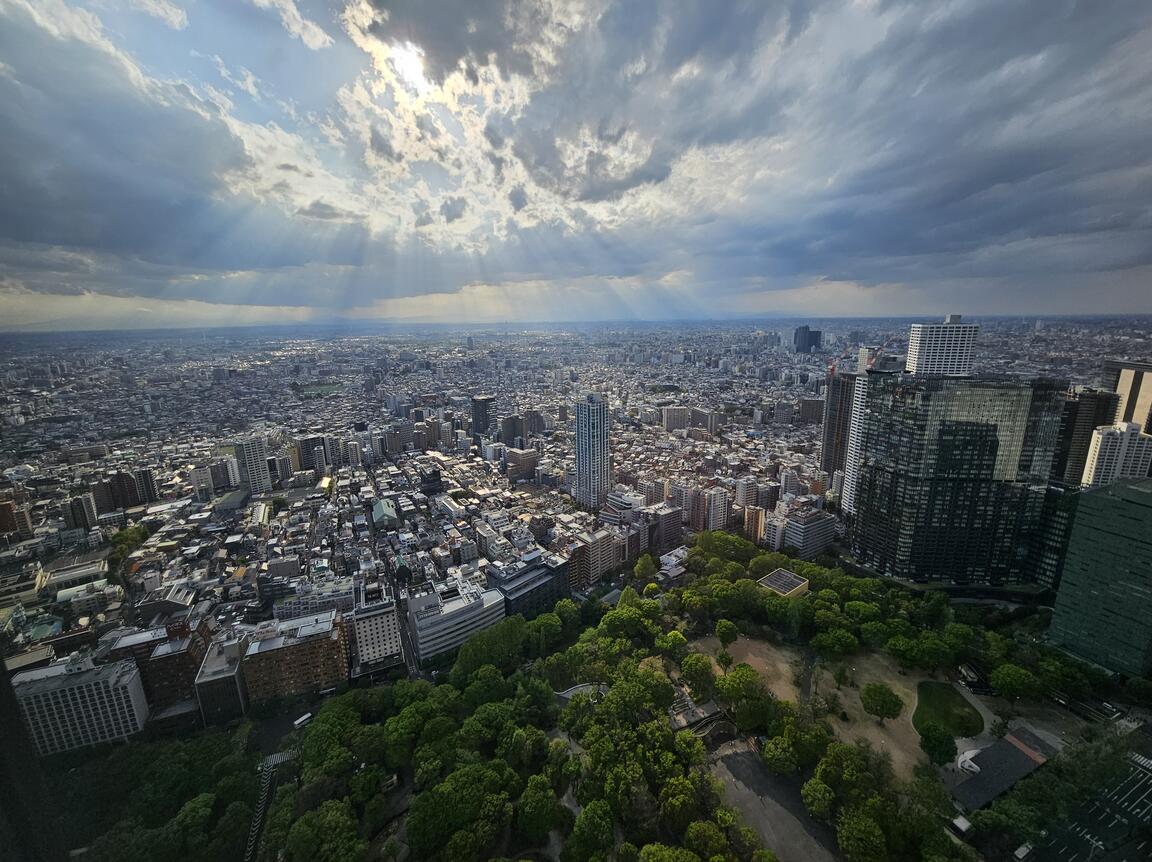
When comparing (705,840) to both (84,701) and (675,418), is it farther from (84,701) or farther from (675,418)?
(675,418)

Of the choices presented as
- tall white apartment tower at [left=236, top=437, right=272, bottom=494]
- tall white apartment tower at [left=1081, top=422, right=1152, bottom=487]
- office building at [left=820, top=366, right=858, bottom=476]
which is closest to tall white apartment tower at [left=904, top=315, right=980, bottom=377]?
office building at [left=820, top=366, right=858, bottom=476]

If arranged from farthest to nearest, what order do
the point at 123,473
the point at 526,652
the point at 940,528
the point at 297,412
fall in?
the point at 297,412
the point at 123,473
the point at 940,528
the point at 526,652

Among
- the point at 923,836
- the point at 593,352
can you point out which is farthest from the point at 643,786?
the point at 593,352

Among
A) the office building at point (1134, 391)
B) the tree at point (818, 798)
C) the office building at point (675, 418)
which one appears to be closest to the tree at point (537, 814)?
the tree at point (818, 798)

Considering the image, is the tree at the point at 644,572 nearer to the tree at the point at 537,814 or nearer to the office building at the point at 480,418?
the tree at the point at 537,814

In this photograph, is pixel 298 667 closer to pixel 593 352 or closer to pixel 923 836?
pixel 923 836

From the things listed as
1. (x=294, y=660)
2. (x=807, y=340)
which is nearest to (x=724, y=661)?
(x=294, y=660)

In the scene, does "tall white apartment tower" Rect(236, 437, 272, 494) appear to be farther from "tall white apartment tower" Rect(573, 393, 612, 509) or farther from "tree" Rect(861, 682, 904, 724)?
"tree" Rect(861, 682, 904, 724)
